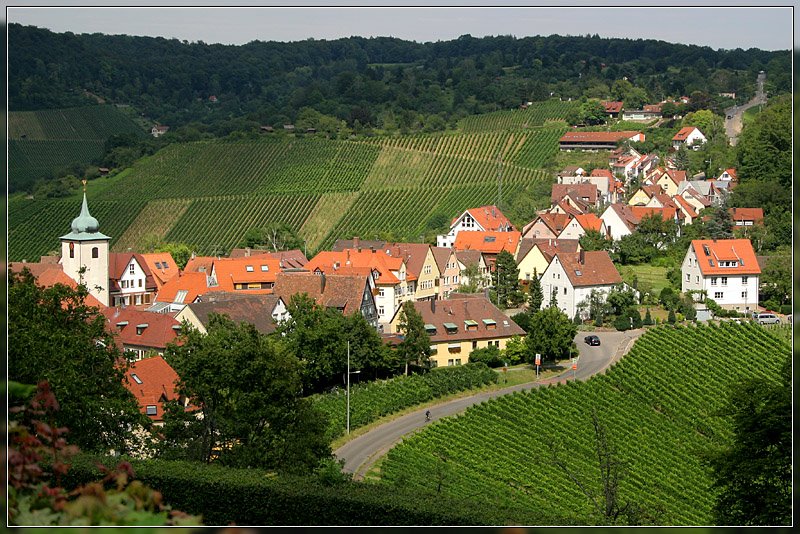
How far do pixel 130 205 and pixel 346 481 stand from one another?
90.9 ft

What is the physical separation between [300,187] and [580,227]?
38.0 feet

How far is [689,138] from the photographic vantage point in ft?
136

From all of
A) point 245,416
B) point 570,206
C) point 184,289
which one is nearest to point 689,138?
point 570,206

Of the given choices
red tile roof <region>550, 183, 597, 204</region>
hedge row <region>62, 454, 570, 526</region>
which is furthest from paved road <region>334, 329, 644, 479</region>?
red tile roof <region>550, 183, 597, 204</region>

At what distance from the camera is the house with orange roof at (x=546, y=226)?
1112 inches

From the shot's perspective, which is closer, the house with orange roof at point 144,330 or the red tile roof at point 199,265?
the house with orange roof at point 144,330

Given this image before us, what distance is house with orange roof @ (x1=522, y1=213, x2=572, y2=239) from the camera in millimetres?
28234

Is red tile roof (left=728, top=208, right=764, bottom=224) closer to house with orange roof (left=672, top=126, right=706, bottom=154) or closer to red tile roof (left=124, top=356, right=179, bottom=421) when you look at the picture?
house with orange roof (left=672, top=126, right=706, bottom=154)

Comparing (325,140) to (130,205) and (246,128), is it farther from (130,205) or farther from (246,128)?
(130,205)

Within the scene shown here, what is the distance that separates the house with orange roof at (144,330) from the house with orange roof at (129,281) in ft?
13.5

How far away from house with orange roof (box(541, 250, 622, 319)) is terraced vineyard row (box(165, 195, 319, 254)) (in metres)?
9.84

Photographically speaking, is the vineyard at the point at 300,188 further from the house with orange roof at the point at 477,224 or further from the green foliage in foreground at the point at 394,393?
the green foliage in foreground at the point at 394,393

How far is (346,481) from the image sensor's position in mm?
7484

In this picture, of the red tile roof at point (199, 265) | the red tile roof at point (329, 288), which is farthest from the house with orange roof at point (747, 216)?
the red tile roof at point (199, 265)
